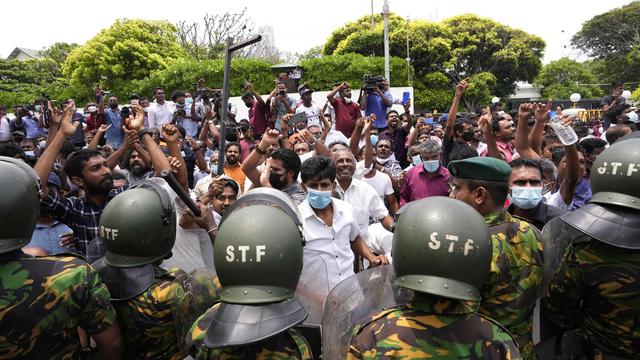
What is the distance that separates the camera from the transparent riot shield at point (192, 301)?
2504 millimetres

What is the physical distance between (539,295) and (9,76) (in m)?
45.7

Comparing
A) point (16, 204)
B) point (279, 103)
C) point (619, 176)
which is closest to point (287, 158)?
point (16, 204)

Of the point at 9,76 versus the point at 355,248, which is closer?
the point at 355,248

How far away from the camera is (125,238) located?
2498 mm

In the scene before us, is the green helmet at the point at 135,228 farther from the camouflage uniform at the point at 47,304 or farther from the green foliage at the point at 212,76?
the green foliage at the point at 212,76

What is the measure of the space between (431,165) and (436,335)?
3.94 m

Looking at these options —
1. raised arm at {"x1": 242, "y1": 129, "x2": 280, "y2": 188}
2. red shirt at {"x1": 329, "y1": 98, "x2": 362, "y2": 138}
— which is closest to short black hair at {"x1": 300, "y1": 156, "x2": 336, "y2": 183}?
raised arm at {"x1": 242, "y1": 129, "x2": 280, "y2": 188}

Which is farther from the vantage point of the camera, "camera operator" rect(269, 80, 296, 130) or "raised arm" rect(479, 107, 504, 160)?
"camera operator" rect(269, 80, 296, 130)

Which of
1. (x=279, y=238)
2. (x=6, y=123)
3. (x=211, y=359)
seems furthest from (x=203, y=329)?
(x=6, y=123)

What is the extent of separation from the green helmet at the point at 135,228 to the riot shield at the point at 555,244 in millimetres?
2063

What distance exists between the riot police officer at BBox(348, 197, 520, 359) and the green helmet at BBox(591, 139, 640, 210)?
0.92 m

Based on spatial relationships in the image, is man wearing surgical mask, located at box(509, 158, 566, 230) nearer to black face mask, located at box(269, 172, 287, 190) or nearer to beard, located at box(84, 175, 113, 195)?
black face mask, located at box(269, 172, 287, 190)

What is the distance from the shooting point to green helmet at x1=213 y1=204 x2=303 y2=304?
201 cm

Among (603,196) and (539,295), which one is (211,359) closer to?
(539,295)
